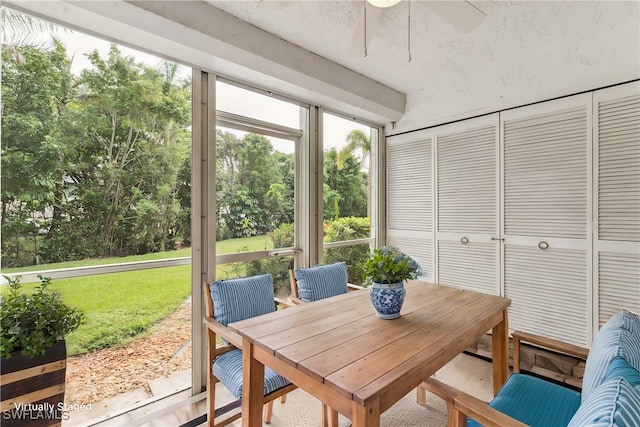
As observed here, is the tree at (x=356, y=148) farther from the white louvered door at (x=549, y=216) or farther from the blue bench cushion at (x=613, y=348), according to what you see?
the blue bench cushion at (x=613, y=348)

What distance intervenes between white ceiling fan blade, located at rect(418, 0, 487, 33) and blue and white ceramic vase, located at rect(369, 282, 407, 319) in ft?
Answer: 4.75

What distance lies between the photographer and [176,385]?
2.15 meters

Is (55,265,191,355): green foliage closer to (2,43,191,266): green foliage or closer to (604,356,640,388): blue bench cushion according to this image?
(2,43,191,266): green foliage

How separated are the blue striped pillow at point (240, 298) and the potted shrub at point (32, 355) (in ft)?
2.51

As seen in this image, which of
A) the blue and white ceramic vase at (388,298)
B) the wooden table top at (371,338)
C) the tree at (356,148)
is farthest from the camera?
the tree at (356,148)

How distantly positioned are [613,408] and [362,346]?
31.2 inches

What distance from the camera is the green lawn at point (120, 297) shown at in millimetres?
1746

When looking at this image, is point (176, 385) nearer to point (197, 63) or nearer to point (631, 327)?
point (197, 63)

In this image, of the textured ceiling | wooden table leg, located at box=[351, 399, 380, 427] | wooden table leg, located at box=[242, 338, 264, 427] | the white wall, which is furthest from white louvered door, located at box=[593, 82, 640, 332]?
wooden table leg, located at box=[242, 338, 264, 427]

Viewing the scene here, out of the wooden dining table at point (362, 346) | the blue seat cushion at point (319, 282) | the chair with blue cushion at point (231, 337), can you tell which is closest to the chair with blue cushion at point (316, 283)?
the blue seat cushion at point (319, 282)

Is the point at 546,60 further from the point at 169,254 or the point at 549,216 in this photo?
the point at 169,254

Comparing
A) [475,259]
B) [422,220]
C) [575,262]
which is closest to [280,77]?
[422,220]

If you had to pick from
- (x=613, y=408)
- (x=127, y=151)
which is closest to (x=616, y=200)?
(x=613, y=408)

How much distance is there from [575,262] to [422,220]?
137cm
